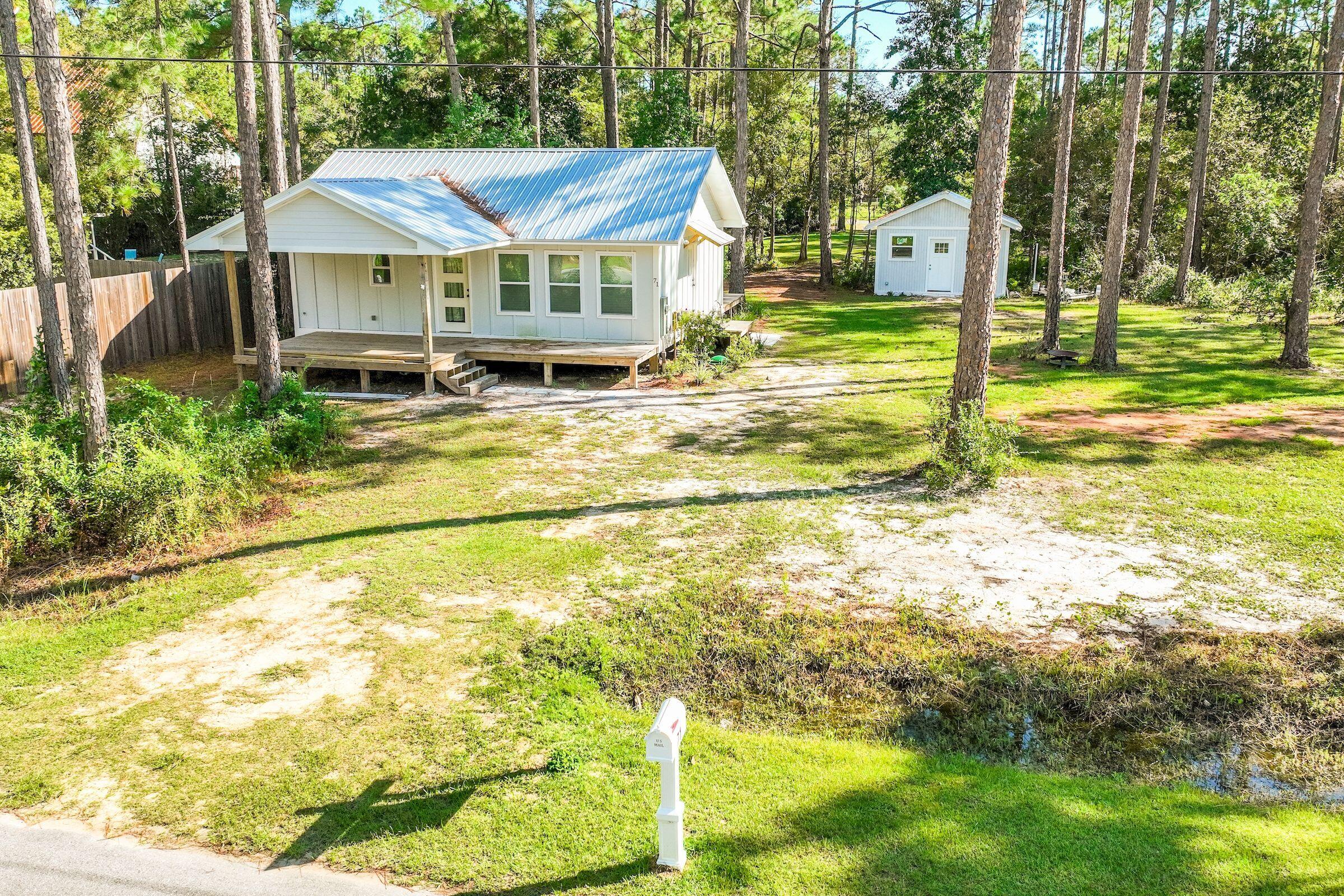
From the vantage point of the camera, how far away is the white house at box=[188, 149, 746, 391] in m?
15.9

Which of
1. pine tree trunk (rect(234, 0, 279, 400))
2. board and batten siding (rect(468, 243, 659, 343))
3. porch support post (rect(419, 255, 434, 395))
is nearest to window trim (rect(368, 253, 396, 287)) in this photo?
board and batten siding (rect(468, 243, 659, 343))

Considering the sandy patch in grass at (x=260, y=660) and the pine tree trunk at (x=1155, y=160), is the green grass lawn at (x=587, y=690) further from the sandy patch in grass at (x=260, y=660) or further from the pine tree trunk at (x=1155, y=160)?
the pine tree trunk at (x=1155, y=160)

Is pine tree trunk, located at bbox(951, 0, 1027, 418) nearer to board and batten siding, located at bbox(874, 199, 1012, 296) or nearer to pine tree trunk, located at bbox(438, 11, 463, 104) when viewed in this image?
board and batten siding, located at bbox(874, 199, 1012, 296)

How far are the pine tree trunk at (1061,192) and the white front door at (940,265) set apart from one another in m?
10.1

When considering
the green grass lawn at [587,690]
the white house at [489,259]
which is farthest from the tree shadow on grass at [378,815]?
the white house at [489,259]

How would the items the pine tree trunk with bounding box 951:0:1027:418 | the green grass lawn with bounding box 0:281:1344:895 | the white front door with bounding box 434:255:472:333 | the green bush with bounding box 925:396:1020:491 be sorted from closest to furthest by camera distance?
the green grass lawn with bounding box 0:281:1344:895, the pine tree trunk with bounding box 951:0:1027:418, the green bush with bounding box 925:396:1020:491, the white front door with bounding box 434:255:472:333

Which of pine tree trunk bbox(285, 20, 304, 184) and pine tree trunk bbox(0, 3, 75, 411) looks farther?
pine tree trunk bbox(285, 20, 304, 184)

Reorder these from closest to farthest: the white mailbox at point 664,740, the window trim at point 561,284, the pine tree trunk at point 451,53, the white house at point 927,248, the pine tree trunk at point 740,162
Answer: the white mailbox at point 664,740
the window trim at point 561,284
the pine tree trunk at point 740,162
the pine tree trunk at point 451,53
the white house at point 927,248

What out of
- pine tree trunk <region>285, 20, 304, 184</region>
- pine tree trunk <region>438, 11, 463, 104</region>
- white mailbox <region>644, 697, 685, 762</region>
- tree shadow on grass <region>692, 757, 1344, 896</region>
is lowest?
tree shadow on grass <region>692, 757, 1344, 896</region>

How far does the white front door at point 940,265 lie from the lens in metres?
29.9

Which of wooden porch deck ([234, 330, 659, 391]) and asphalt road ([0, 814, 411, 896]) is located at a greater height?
wooden porch deck ([234, 330, 659, 391])

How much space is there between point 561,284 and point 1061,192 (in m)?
9.42

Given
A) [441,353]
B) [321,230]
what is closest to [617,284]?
[441,353]

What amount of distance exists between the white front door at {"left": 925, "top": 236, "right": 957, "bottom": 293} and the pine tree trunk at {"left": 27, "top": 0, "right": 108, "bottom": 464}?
24942mm
